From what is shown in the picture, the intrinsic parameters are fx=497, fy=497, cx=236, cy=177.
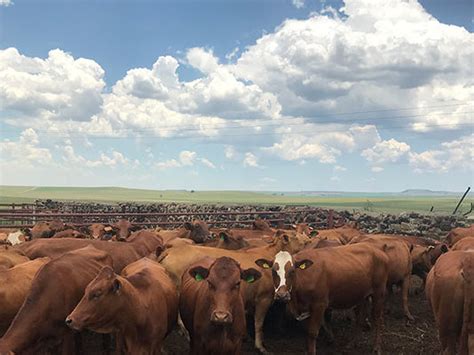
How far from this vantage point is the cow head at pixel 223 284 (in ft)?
18.7

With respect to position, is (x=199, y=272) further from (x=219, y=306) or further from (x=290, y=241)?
(x=290, y=241)

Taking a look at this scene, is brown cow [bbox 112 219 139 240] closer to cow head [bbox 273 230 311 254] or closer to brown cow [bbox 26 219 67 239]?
brown cow [bbox 26 219 67 239]

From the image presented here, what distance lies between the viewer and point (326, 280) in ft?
27.0

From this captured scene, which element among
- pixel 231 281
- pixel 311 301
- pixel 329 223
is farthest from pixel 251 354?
pixel 329 223

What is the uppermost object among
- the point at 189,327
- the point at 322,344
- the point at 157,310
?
the point at 157,310

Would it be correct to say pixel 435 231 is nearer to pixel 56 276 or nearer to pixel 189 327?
pixel 189 327

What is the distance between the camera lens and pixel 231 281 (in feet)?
19.9

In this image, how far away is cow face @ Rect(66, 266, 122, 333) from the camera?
5.36m

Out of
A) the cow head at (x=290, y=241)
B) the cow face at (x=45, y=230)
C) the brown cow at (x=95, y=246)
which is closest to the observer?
the brown cow at (x=95, y=246)

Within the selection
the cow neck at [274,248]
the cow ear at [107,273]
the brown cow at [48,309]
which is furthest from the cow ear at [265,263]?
the cow ear at [107,273]

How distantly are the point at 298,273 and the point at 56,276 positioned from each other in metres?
3.74

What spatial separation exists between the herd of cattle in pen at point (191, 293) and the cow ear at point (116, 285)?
23mm

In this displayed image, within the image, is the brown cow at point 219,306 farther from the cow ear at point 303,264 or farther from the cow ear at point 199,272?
the cow ear at point 303,264

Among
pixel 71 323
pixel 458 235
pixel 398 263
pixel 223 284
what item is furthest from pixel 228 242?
pixel 458 235
